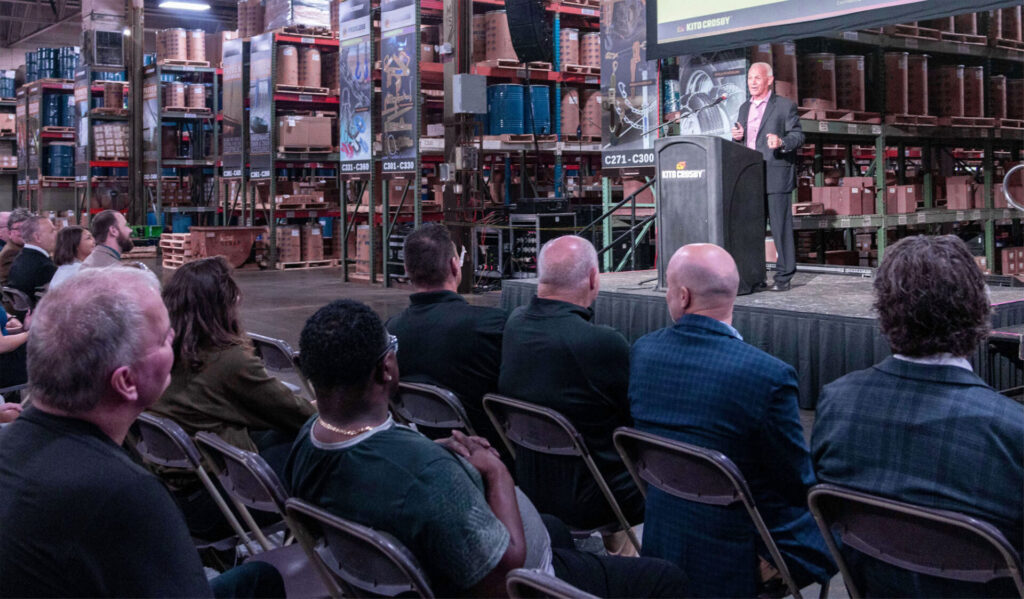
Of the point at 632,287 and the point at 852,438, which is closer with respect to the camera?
the point at 852,438

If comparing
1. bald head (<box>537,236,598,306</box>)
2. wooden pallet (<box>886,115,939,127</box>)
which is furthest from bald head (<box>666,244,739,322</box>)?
wooden pallet (<box>886,115,939,127</box>)

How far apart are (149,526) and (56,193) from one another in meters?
21.5

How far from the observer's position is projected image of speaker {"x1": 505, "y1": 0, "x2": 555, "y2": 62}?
12203 millimetres

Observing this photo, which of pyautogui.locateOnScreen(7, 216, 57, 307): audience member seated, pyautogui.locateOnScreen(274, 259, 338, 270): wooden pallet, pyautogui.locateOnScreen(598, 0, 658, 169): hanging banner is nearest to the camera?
pyautogui.locateOnScreen(7, 216, 57, 307): audience member seated

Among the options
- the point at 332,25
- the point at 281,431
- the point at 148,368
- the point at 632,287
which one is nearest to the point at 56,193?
the point at 332,25

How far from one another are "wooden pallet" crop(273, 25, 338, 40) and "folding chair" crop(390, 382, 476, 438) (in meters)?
12.8

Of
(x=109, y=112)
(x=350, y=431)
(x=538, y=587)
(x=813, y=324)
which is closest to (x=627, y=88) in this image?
(x=813, y=324)

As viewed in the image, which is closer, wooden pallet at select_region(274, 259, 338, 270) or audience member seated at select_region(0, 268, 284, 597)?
audience member seated at select_region(0, 268, 284, 597)

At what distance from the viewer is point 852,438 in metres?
2.30

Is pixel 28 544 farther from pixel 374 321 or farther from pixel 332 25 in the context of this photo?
pixel 332 25

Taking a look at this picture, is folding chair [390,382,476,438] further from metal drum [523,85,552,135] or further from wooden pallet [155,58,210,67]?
wooden pallet [155,58,210,67]

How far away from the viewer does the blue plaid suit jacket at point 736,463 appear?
8.61 ft

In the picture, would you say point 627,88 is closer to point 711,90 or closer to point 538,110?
point 711,90

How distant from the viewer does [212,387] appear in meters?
3.28
